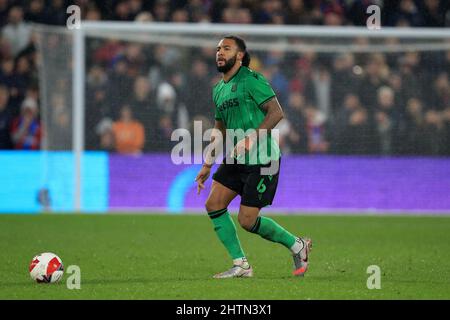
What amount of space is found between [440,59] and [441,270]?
9413 millimetres

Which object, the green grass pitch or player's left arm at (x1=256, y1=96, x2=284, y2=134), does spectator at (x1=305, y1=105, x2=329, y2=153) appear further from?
player's left arm at (x1=256, y1=96, x2=284, y2=134)

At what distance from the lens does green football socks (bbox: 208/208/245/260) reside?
9.12 metres

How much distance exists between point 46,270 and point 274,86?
10483 millimetres

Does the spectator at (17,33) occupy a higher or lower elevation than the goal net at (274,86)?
higher

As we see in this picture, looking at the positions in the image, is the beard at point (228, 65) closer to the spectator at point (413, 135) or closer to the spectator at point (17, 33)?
the spectator at point (413, 135)

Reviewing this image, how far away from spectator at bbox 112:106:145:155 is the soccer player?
28.6ft

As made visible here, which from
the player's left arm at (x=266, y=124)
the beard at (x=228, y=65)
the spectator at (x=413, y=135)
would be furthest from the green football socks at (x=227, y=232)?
the spectator at (x=413, y=135)

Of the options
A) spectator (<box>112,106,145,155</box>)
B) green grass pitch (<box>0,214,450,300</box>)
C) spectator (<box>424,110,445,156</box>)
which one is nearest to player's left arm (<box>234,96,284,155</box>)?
green grass pitch (<box>0,214,450,300</box>)

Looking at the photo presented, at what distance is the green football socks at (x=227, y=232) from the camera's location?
9.12 metres

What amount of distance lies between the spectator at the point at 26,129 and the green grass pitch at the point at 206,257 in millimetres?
2212

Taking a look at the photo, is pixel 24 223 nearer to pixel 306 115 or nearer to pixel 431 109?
pixel 306 115

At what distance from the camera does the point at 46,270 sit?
8367 mm

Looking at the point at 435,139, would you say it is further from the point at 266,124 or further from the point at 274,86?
the point at 266,124

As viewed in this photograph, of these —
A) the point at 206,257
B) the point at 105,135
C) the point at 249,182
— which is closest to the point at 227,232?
the point at 249,182
